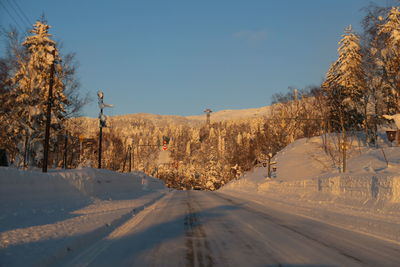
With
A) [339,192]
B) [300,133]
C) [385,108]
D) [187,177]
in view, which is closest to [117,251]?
[339,192]

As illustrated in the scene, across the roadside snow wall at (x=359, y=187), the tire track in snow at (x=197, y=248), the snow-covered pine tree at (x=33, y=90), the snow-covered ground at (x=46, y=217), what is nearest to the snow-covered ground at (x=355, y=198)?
the roadside snow wall at (x=359, y=187)

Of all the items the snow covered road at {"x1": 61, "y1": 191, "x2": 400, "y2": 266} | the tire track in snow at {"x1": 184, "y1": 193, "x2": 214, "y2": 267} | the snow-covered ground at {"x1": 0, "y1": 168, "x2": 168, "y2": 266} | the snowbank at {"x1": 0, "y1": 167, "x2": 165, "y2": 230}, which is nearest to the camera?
the tire track in snow at {"x1": 184, "y1": 193, "x2": 214, "y2": 267}

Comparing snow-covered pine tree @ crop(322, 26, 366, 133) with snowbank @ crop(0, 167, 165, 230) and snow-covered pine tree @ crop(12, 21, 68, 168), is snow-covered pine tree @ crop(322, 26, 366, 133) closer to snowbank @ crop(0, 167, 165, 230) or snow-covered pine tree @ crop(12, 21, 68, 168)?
snow-covered pine tree @ crop(12, 21, 68, 168)

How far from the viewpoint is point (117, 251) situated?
6457mm

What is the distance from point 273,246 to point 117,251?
3116 millimetres

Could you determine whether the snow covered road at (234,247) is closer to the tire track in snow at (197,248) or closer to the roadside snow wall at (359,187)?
the tire track in snow at (197,248)

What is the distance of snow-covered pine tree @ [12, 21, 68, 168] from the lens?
31359mm

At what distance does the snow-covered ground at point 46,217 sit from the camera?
5.92 m

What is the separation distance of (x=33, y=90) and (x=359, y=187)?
28083 mm

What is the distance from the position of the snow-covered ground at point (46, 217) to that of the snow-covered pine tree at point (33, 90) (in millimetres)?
14524

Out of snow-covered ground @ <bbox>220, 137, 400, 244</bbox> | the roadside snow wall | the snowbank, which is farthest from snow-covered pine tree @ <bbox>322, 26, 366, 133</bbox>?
the snowbank

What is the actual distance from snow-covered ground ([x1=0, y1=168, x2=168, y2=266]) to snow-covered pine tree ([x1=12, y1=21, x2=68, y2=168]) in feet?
47.7

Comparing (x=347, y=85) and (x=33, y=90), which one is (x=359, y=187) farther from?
(x=347, y=85)

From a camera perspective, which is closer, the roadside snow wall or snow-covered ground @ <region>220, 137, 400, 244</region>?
snow-covered ground @ <region>220, 137, 400, 244</region>
